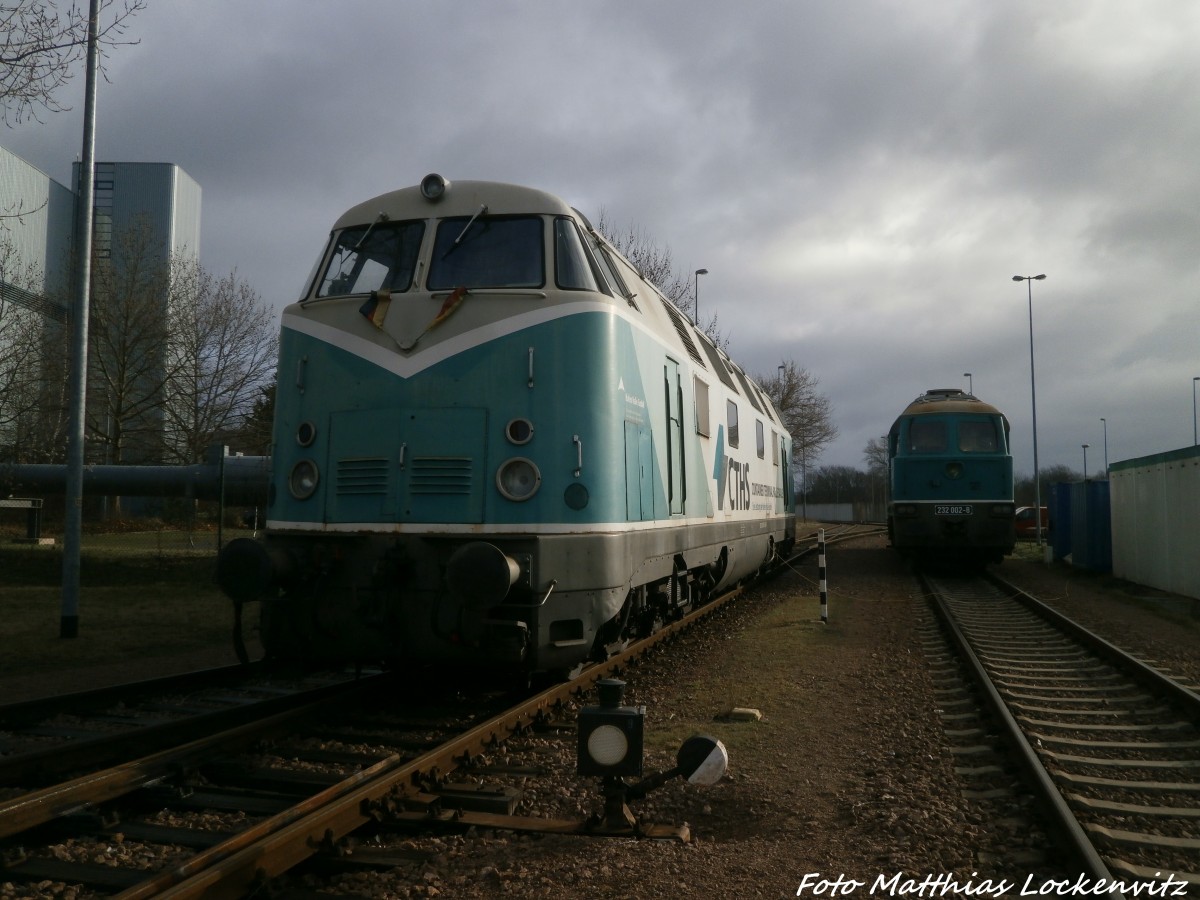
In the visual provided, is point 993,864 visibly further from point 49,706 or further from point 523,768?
point 49,706

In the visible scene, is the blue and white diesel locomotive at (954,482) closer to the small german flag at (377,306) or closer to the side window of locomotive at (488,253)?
the side window of locomotive at (488,253)

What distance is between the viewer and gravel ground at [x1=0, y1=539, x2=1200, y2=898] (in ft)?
12.7

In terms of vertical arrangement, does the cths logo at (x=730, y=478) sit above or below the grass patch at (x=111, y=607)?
above

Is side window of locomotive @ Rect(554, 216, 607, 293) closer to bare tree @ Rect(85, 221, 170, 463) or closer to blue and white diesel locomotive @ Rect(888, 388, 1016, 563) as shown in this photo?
blue and white diesel locomotive @ Rect(888, 388, 1016, 563)

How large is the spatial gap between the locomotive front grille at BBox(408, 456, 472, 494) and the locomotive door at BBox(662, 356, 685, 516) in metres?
2.33

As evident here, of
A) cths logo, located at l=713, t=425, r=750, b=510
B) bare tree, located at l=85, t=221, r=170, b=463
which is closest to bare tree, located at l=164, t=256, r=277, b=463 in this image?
bare tree, located at l=85, t=221, r=170, b=463

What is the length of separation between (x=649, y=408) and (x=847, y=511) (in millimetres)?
66423

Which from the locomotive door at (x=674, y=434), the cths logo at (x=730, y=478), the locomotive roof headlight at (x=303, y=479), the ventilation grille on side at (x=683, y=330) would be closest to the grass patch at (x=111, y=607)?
the locomotive roof headlight at (x=303, y=479)

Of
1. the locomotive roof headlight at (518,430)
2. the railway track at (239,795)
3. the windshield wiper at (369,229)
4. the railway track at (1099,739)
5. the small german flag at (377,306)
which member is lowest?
the railway track at (1099,739)

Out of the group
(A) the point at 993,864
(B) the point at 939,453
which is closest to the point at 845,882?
(A) the point at 993,864

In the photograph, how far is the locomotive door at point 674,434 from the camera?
814 centimetres

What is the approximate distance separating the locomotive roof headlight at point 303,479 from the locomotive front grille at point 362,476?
8.2 inches

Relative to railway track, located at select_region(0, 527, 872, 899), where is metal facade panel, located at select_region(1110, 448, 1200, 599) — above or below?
above

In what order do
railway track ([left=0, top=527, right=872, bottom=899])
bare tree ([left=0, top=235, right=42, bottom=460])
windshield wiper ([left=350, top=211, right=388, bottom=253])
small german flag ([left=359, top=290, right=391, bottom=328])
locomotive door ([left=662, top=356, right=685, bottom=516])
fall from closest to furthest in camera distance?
railway track ([left=0, top=527, right=872, bottom=899]), small german flag ([left=359, top=290, right=391, bottom=328]), windshield wiper ([left=350, top=211, right=388, bottom=253]), locomotive door ([left=662, top=356, right=685, bottom=516]), bare tree ([left=0, top=235, right=42, bottom=460])
